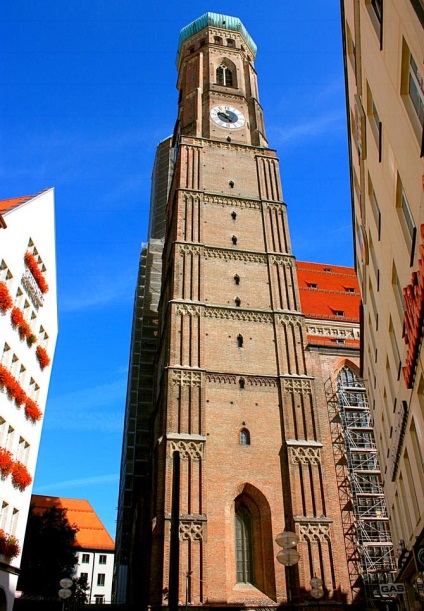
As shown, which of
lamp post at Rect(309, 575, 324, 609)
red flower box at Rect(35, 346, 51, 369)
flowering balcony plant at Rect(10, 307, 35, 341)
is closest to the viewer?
flowering balcony plant at Rect(10, 307, 35, 341)

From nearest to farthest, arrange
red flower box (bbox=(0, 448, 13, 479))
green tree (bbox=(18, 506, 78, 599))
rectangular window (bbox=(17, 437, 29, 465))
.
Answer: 1. red flower box (bbox=(0, 448, 13, 479))
2. rectangular window (bbox=(17, 437, 29, 465))
3. green tree (bbox=(18, 506, 78, 599))

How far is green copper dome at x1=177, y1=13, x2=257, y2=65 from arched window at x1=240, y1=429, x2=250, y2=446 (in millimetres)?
28820

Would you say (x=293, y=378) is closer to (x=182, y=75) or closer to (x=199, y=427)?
(x=199, y=427)

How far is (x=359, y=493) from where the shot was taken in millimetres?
21453

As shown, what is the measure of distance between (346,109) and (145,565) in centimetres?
1789

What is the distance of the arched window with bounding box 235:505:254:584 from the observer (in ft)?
62.6

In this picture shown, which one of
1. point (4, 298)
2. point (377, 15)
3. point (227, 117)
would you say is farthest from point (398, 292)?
point (227, 117)

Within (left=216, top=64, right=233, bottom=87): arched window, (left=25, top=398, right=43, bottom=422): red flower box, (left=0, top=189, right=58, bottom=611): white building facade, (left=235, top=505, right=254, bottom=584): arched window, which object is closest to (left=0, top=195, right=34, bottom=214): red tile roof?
(left=0, top=189, right=58, bottom=611): white building facade

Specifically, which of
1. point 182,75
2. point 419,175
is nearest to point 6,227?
point 419,175

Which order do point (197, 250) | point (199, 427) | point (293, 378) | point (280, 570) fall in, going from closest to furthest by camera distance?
point (280, 570)
point (199, 427)
point (293, 378)
point (197, 250)

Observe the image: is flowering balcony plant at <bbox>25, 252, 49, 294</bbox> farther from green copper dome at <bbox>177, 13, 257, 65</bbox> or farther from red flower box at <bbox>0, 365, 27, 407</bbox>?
→ green copper dome at <bbox>177, 13, 257, 65</bbox>

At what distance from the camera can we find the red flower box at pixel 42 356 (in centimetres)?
1925

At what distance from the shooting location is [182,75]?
37656 millimetres

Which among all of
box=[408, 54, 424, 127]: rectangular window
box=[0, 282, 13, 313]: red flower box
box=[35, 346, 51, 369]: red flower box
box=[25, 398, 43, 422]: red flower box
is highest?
box=[35, 346, 51, 369]: red flower box
